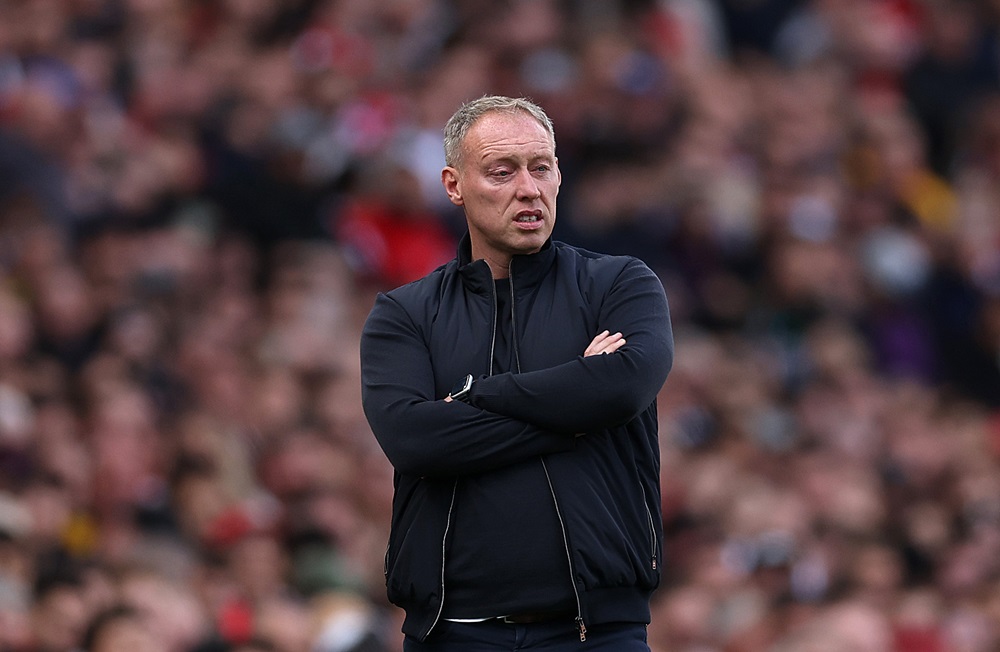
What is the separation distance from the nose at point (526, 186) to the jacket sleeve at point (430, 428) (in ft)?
1.41

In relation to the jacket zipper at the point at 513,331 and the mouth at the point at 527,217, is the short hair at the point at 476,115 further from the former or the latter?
the jacket zipper at the point at 513,331

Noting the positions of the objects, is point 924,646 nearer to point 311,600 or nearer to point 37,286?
point 311,600

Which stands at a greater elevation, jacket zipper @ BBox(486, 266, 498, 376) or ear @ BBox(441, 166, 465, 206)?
ear @ BBox(441, 166, 465, 206)

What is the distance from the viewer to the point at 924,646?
878cm

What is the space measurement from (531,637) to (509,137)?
1149 mm

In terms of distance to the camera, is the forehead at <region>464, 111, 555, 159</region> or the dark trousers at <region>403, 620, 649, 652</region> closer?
the dark trousers at <region>403, 620, 649, 652</region>

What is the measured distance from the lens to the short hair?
4.23m

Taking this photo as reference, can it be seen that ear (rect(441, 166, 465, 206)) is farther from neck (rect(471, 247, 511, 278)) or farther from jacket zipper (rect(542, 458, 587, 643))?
jacket zipper (rect(542, 458, 587, 643))

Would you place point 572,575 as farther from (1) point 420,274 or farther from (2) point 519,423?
(1) point 420,274

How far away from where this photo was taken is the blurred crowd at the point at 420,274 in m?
7.68

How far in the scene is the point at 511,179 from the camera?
419 cm

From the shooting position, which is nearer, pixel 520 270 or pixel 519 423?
pixel 519 423

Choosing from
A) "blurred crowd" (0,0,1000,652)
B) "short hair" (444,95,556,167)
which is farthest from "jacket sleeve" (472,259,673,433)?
"blurred crowd" (0,0,1000,652)

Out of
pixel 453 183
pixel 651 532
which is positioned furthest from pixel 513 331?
pixel 651 532
